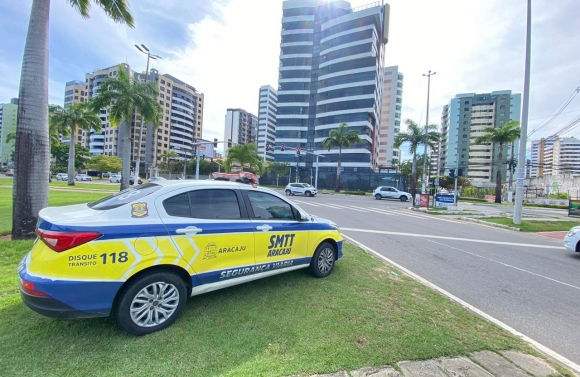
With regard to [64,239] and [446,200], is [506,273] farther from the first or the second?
[446,200]

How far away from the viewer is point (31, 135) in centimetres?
628

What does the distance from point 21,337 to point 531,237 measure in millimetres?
14980

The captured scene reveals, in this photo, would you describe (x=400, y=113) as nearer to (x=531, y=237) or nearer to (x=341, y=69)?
(x=341, y=69)

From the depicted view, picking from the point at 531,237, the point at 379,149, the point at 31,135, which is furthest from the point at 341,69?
the point at 31,135

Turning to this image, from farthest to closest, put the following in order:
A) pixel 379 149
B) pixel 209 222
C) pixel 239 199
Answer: pixel 379 149 → pixel 239 199 → pixel 209 222

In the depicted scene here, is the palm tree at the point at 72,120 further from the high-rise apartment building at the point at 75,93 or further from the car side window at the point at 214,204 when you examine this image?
the high-rise apartment building at the point at 75,93

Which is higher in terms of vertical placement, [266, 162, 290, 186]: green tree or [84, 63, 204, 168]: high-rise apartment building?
[84, 63, 204, 168]: high-rise apartment building

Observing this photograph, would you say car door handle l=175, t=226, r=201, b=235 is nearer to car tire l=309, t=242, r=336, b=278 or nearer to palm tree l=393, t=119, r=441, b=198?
car tire l=309, t=242, r=336, b=278

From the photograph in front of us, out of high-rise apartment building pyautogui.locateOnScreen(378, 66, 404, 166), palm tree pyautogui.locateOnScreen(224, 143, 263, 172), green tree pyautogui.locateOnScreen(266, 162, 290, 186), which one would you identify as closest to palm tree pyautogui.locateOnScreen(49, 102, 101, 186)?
palm tree pyautogui.locateOnScreen(224, 143, 263, 172)

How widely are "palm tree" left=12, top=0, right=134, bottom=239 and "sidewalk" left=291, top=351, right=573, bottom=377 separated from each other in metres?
7.37

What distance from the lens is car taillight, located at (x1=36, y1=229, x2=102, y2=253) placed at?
8.40 ft

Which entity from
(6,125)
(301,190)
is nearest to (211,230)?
(301,190)

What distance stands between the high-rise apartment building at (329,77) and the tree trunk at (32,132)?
63909mm

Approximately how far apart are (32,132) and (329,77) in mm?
75117
